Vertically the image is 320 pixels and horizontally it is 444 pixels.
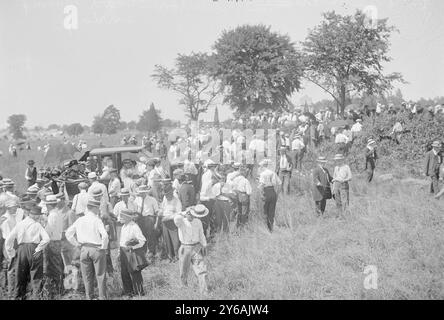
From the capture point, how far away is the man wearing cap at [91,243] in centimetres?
681

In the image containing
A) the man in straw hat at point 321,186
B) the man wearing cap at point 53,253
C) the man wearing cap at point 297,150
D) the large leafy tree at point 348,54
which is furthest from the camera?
the large leafy tree at point 348,54

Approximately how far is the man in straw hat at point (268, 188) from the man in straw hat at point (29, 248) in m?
5.13

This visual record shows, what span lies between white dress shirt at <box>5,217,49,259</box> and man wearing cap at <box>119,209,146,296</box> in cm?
129

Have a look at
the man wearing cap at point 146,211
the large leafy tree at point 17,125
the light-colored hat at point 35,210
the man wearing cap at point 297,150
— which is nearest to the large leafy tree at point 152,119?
the large leafy tree at point 17,125

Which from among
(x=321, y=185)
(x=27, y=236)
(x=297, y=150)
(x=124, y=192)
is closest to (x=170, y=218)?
(x=124, y=192)

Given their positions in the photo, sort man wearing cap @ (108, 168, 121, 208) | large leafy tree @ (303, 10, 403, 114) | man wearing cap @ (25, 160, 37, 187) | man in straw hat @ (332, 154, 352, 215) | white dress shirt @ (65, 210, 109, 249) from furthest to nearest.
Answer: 1. large leafy tree @ (303, 10, 403, 114)
2. man wearing cap @ (25, 160, 37, 187)
3. man in straw hat @ (332, 154, 352, 215)
4. man wearing cap @ (108, 168, 121, 208)
5. white dress shirt @ (65, 210, 109, 249)

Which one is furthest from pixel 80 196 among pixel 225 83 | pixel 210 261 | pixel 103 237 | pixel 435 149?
pixel 225 83

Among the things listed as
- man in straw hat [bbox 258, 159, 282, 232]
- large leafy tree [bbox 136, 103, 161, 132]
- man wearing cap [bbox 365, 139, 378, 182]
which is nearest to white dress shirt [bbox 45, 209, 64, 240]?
man in straw hat [bbox 258, 159, 282, 232]

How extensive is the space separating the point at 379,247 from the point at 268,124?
47.8ft

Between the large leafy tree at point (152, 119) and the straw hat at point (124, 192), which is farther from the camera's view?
the large leafy tree at point (152, 119)

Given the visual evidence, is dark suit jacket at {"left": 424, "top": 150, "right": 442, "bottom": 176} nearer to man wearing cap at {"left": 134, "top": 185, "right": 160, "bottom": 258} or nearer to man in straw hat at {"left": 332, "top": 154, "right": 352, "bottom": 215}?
man in straw hat at {"left": 332, "top": 154, "right": 352, "bottom": 215}

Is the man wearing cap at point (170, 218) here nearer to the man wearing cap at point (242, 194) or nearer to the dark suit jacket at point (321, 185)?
the man wearing cap at point (242, 194)

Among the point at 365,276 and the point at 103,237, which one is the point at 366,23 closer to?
the point at 365,276

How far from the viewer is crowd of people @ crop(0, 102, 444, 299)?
7016mm
